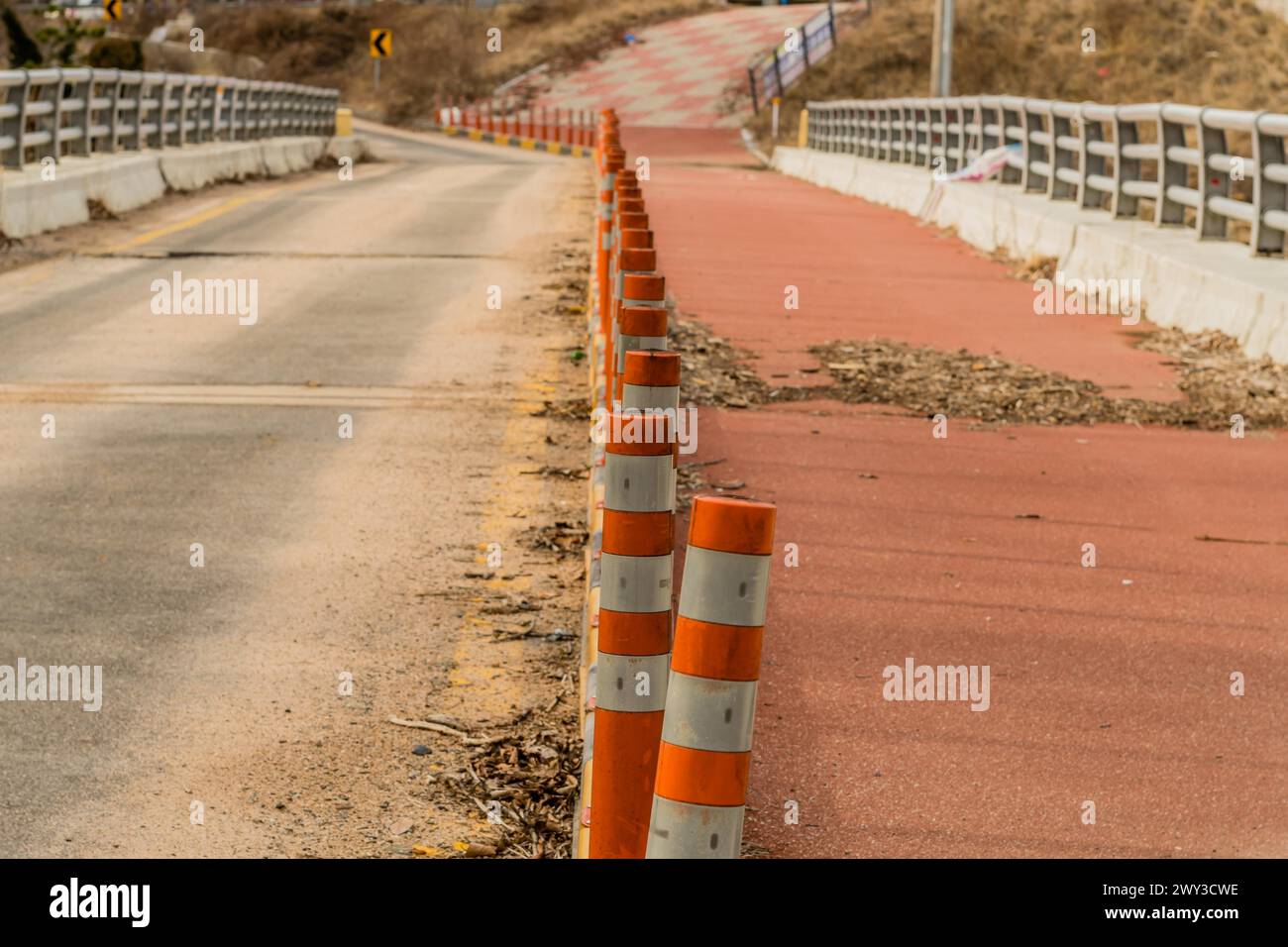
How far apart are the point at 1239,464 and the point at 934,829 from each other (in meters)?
5.55

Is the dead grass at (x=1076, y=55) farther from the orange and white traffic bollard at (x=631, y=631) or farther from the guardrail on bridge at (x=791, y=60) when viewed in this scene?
the orange and white traffic bollard at (x=631, y=631)

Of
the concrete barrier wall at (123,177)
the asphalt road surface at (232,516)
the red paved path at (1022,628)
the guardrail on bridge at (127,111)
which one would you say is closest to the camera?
the red paved path at (1022,628)

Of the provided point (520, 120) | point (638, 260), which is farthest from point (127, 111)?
point (520, 120)

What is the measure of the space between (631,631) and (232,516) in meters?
4.42

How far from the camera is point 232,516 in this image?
8492 mm

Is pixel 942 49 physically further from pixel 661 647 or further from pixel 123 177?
pixel 661 647

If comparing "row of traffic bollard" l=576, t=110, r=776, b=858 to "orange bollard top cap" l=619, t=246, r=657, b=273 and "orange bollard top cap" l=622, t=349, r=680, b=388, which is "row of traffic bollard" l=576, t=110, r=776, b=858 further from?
"orange bollard top cap" l=619, t=246, r=657, b=273

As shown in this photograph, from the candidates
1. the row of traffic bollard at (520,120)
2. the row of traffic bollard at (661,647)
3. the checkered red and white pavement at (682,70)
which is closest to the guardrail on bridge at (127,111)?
the row of traffic bollard at (661,647)

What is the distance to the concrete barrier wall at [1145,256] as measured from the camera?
1289 cm

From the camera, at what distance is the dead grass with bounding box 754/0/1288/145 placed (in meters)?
55.4

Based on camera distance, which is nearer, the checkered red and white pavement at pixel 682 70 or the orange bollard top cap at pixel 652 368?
the orange bollard top cap at pixel 652 368

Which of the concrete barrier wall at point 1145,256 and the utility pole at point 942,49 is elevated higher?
the utility pole at point 942,49
